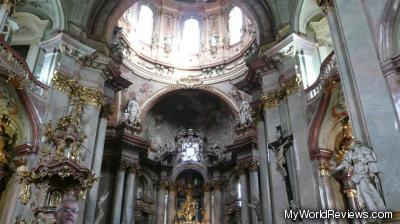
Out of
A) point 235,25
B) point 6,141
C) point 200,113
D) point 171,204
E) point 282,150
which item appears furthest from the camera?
point 235,25

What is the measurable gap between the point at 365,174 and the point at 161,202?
15.3 metres

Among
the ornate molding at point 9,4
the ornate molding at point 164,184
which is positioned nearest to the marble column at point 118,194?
the ornate molding at point 164,184

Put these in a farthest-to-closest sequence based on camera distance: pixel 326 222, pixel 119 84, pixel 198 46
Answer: pixel 198 46 → pixel 119 84 → pixel 326 222

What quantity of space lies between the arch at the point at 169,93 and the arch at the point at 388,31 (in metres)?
14.0

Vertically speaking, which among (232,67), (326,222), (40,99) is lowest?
(326,222)

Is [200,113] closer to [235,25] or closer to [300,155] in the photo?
[235,25]

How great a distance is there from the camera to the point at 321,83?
1181 centimetres

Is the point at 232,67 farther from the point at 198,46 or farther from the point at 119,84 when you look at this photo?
the point at 119,84

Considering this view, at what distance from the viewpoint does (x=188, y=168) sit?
21781mm

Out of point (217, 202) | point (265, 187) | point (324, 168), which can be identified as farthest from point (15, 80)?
point (217, 202)

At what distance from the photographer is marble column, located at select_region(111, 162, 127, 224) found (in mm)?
17172

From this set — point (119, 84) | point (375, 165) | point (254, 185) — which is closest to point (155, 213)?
point (254, 185)

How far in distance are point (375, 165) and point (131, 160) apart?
555 inches

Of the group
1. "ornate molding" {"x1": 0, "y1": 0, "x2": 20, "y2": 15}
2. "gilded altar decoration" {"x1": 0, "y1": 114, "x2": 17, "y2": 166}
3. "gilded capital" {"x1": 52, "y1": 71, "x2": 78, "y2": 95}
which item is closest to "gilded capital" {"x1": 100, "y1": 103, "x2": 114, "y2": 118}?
"gilded capital" {"x1": 52, "y1": 71, "x2": 78, "y2": 95}
